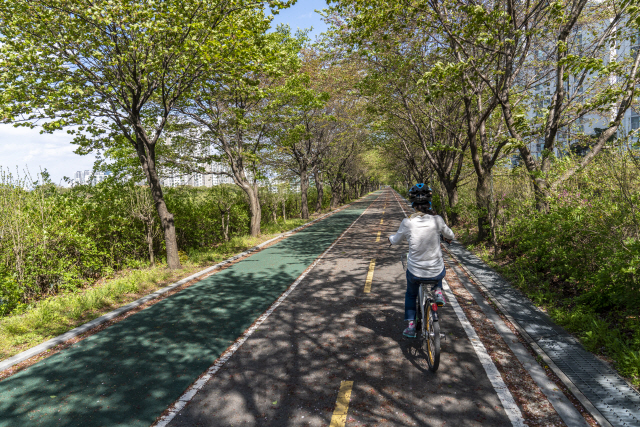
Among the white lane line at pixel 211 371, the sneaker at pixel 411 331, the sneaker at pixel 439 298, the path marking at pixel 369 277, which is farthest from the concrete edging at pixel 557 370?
the white lane line at pixel 211 371

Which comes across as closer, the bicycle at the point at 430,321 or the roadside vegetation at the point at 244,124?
the bicycle at the point at 430,321

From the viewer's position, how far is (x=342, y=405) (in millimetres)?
3660

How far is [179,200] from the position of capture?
1319 centimetres

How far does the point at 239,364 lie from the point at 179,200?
32.4 feet

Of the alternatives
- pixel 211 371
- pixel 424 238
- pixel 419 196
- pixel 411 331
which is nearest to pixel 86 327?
pixel 211 371

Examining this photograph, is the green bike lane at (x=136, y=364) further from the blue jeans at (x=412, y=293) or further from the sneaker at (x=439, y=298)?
the sneaker at (x=439, y=298)

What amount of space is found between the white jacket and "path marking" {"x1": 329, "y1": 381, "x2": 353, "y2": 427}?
1626mm

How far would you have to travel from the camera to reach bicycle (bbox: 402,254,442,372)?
164 inches

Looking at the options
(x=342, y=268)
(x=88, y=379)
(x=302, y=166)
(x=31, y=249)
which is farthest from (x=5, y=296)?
(x=302, y=166)

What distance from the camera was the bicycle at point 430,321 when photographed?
4.17 metres

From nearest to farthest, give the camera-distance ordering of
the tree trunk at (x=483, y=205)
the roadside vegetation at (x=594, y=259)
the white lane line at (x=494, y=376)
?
the white lane line at (x=494, y=376) → the roadside vegetation at (x=594, y=259) → the tree trunk at (x=483, y=205)

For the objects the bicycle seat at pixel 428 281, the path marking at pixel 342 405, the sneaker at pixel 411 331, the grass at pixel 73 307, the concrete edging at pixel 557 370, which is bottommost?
the concrete edging at pixel 557 370

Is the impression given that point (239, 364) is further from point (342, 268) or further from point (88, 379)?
point (342, 268)

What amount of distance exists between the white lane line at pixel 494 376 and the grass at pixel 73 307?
672cm
